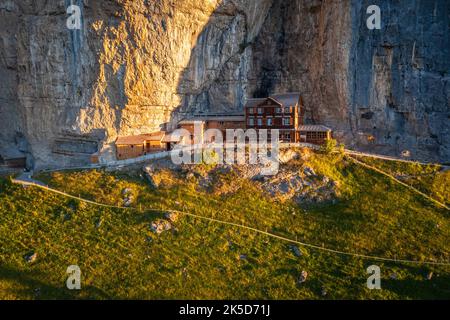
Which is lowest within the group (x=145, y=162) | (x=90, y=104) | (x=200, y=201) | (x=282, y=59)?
(x=200, y=201)

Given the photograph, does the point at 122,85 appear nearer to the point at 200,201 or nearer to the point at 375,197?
the point at 200,201

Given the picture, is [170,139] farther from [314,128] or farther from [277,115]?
[314,128]

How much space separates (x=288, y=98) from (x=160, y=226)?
25635mm

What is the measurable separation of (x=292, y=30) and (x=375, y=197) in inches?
1100

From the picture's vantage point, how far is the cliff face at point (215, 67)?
2096 inches

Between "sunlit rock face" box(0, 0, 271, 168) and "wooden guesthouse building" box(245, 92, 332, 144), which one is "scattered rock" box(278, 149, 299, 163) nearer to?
"wooden guesthouse building" box(245, 92, 332, 144)

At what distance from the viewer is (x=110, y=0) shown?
2076 inches

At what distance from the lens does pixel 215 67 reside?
2355 inches

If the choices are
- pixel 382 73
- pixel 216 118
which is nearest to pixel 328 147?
pixel 382 73

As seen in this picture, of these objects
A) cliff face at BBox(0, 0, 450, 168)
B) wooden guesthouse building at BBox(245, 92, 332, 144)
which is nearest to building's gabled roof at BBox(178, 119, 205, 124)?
cliff face at BBox(0, 0, 450, 168)

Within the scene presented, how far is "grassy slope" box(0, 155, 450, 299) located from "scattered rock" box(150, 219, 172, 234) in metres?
0.73

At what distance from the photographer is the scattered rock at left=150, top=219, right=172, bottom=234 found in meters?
39.9

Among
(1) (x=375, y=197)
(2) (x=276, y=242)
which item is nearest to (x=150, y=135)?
(2) (x=276, y=242)

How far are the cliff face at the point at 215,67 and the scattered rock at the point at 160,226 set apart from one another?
61.2ft
